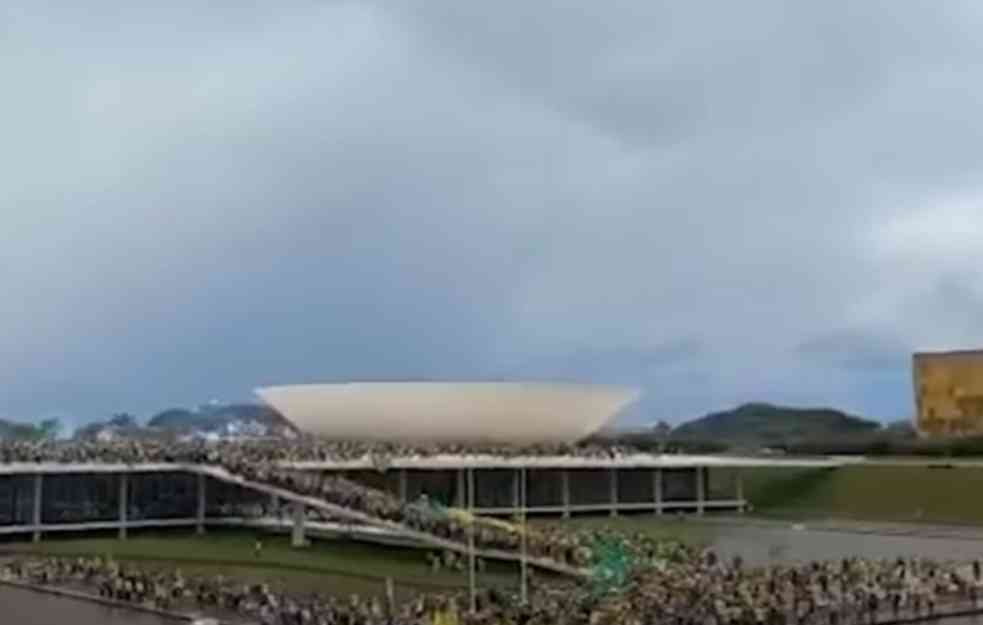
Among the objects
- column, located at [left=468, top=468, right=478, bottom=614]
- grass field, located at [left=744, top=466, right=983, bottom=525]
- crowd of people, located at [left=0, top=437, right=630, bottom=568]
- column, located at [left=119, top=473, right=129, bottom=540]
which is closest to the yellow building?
grass field, located at [left=744, top=466, right=983, bottom=525]

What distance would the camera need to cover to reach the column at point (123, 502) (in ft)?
149

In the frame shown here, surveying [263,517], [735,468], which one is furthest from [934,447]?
[263,517]

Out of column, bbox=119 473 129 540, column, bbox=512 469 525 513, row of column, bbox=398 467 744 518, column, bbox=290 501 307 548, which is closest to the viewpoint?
column, bbox=290 501 307 548

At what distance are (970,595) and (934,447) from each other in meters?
33.2

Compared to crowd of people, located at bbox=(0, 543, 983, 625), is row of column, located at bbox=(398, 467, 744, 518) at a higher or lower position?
higher

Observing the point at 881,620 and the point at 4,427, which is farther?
the point at 4,427

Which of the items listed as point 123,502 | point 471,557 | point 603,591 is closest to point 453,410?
point 123,502

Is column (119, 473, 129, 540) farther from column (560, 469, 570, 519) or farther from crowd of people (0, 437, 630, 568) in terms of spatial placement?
column (560, 469, 570, 519)

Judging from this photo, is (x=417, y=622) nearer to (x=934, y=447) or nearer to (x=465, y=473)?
(x=465, y=473)

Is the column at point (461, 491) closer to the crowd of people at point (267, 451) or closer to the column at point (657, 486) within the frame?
the crowd of people at point (267, 451)

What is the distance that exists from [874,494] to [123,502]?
25367 millimetres

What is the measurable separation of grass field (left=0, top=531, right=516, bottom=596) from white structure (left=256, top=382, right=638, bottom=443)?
12148mm

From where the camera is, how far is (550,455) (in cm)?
5062

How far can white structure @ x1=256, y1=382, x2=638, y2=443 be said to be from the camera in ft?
184
